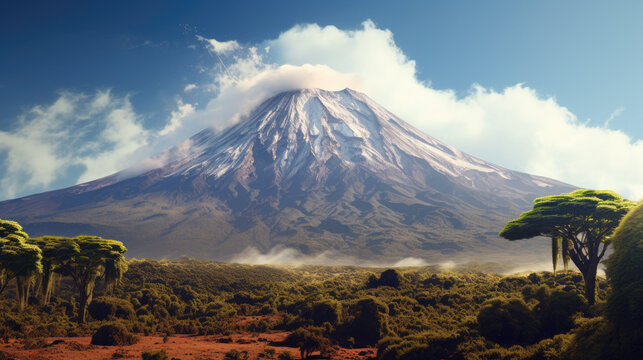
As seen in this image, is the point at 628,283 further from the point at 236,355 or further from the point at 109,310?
the point at 109,310

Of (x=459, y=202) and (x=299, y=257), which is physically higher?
(x=459, y=202)

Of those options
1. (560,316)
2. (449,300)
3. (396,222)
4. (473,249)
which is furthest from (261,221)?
(560,316)

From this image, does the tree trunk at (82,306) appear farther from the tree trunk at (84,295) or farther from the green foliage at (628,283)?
the green foliage at (628,283)

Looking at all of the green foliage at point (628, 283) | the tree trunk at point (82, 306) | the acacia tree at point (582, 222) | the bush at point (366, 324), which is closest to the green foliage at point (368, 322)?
the bush at point (366, 324)

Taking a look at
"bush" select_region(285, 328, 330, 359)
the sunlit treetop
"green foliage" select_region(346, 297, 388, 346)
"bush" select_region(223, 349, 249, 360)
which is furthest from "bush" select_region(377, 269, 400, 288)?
"bush" select_region(223, 349, 249, 360)

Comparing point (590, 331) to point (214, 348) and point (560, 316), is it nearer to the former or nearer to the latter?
point (560, 316)
